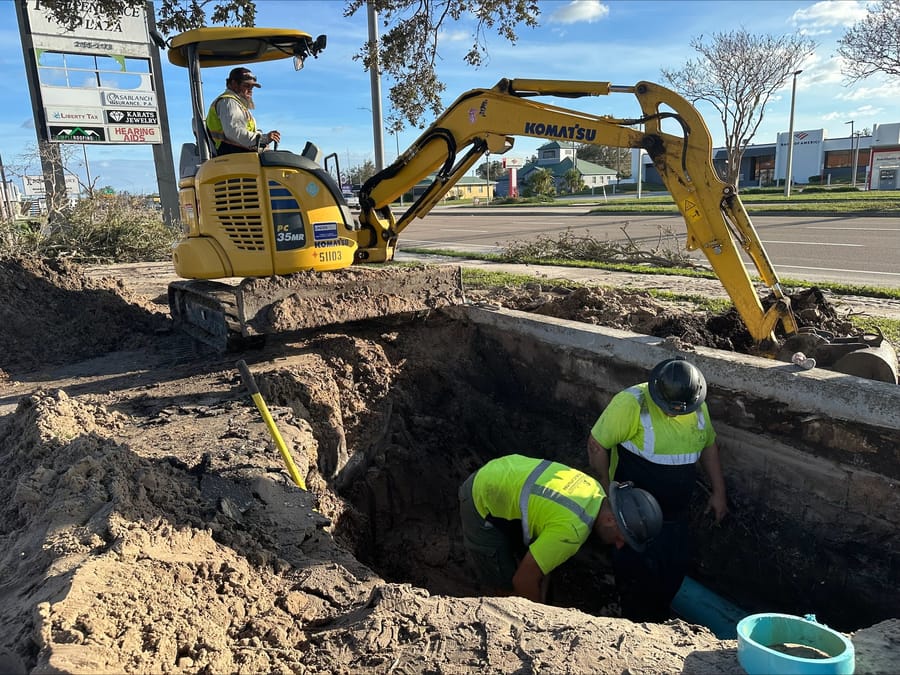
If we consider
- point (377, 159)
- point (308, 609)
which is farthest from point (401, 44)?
point (308, 609)

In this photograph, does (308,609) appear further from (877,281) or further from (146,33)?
(146,33)

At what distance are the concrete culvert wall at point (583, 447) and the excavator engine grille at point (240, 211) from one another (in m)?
1.21

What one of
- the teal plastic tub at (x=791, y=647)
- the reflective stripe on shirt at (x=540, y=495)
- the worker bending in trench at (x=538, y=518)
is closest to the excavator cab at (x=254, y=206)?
the worker bending in trench at (x=538, y=518)

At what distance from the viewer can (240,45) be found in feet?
19.4

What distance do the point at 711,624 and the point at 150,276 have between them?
36.4ft

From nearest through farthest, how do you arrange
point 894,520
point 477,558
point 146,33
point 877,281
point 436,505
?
1. point 894,520
2. point 477,558
3. point 436,505
4. point 877,281
5. point 146,33

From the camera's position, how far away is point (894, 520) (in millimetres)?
3729

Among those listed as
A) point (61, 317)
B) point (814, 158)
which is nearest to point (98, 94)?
point (61, 317)

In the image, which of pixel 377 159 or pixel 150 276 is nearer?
pixel 150 276

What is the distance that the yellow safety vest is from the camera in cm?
547

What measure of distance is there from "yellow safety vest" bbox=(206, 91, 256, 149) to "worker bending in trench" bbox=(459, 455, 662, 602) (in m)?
3.80

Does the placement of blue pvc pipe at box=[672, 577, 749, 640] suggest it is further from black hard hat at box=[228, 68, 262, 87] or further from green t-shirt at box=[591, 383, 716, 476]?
black hard hat at box=[228, 68, 262, 87]

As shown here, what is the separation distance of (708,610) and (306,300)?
3.94 meters

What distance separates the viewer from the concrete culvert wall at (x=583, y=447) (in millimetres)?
3857
